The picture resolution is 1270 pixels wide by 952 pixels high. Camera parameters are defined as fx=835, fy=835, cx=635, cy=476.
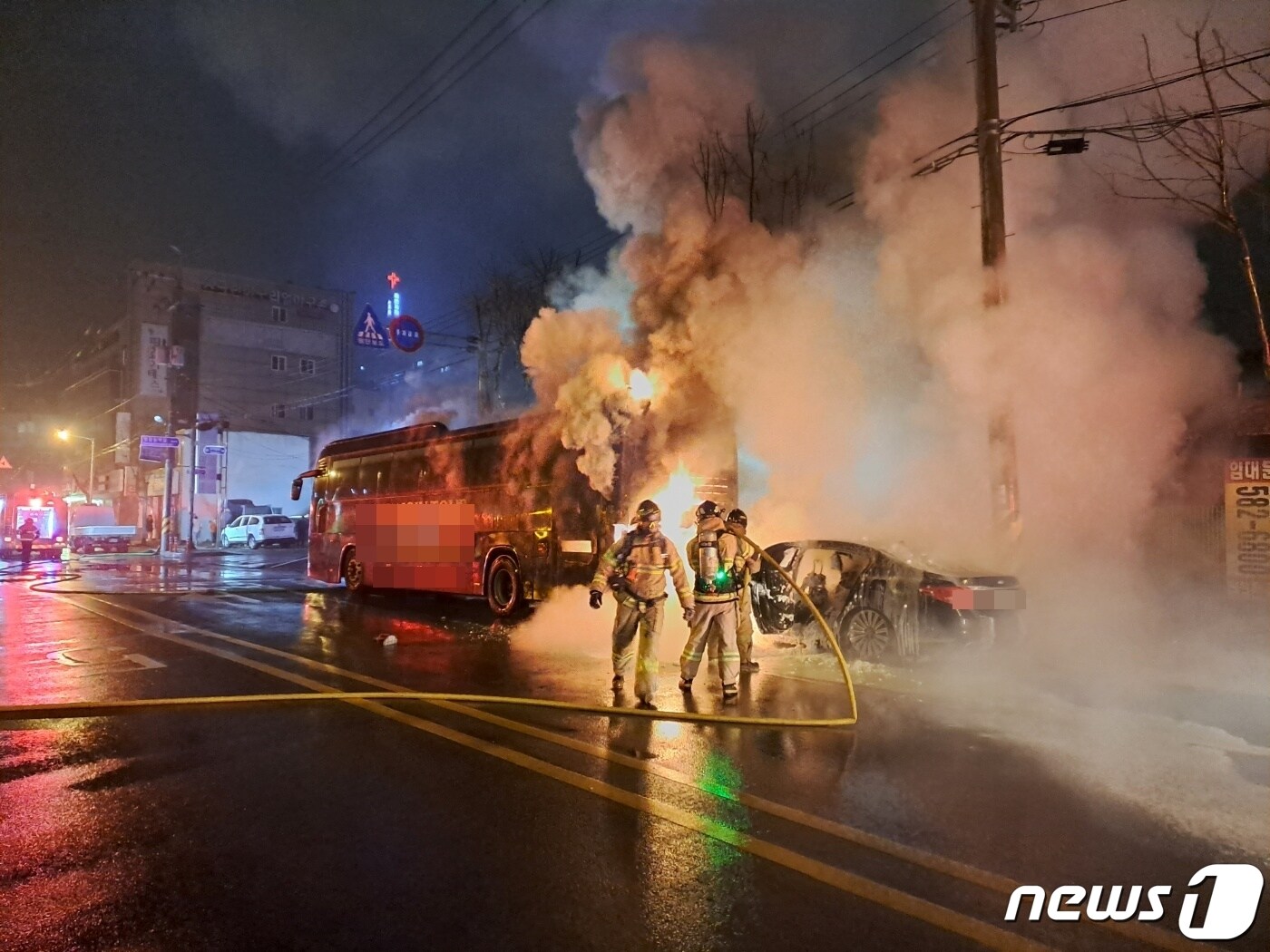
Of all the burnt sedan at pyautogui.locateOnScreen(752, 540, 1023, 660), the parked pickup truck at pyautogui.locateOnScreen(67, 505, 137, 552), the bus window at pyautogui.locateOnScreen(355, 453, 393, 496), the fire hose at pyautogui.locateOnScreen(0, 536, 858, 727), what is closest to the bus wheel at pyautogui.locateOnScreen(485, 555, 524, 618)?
the bus window at pyautogui.locateOnScreen(355, 453, 393, 496)

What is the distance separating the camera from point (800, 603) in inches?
380

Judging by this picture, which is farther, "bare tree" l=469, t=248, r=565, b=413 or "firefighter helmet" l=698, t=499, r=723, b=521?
"bare tree" l=469, t=248, r=565, b=413

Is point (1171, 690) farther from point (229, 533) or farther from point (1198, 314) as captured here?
point (229, 533)

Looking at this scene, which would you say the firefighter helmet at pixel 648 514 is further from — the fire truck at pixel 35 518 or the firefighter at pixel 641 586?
the fire truck at pixel 35 518

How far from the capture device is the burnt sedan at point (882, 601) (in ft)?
26.8

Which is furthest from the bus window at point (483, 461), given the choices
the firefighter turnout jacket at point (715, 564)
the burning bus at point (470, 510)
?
the firefighter turnout jacket at point (715, 564)

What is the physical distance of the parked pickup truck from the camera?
39844 mm

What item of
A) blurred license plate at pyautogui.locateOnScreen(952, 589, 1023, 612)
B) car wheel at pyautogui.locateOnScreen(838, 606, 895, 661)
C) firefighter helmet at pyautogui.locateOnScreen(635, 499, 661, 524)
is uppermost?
firefighter helmet at pyautogui.locateOnScreen(635, 499, 661, 524)

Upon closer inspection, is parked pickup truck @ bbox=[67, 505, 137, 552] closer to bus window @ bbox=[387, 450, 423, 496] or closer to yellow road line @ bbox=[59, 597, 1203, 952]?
bus window @ bbox=[387, 450, 423, 496]

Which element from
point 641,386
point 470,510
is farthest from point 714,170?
point 470,510

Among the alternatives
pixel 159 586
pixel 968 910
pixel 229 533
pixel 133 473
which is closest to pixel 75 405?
pixel 133 473

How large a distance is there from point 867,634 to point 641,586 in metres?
2.97

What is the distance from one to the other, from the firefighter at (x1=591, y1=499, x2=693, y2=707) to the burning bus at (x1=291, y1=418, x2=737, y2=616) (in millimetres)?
4537

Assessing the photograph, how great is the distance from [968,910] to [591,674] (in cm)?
546
